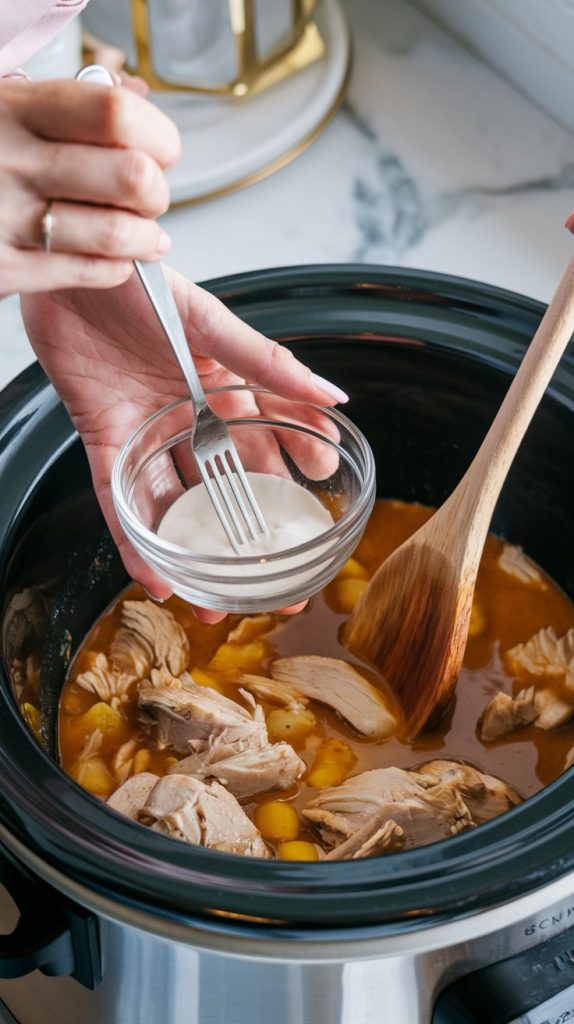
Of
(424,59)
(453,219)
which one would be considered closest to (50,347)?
(453,219)

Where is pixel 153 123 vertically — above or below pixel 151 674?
above

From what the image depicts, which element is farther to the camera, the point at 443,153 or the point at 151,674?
the point at 443,153

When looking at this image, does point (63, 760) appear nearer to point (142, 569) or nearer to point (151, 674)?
point (151, 674)

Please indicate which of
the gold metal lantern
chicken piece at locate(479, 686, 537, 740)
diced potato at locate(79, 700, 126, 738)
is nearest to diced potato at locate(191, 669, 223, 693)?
diced potato at locate(79, 700, 126, 738)

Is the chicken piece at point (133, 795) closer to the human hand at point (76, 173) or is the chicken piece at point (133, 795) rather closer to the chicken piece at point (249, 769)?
the chicken piece at point (249, 769)

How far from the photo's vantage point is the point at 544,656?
4.89ft

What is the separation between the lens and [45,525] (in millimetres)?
1357

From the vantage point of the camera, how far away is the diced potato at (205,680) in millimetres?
1469

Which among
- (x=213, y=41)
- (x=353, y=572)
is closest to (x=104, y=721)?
(x=353, y=572)

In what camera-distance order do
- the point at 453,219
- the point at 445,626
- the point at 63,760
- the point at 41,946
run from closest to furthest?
the point at 41,946
the point at 445,626
the point at 63,760
the point at 453,219

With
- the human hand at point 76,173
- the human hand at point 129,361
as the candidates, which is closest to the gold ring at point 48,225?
the human hand at point 76,173

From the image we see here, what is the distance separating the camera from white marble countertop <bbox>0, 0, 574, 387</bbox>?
1.86 meters

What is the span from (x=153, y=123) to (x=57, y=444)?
547 mm

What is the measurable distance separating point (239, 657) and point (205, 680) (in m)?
0.05
